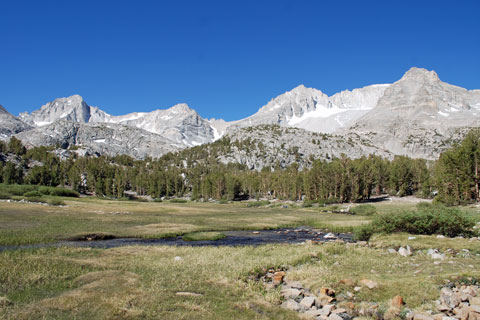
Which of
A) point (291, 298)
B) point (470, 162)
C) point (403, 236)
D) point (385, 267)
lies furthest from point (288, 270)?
point (470, 162)

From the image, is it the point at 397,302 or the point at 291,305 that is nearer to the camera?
the point at 397,302

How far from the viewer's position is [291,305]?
13961mm

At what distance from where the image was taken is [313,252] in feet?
80.3

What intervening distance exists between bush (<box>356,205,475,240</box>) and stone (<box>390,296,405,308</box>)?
21.4 m

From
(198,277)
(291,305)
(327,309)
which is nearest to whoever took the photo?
(327,309)

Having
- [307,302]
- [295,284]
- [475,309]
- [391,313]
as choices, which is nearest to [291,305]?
[307,302]

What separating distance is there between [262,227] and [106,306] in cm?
3898

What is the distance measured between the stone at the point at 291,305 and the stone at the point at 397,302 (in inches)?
165

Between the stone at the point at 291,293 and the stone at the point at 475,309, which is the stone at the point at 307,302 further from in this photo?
the stone at the point at 475,309

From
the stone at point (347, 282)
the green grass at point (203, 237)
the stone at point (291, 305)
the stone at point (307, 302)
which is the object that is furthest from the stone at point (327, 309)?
the green grass at point (203, 237)

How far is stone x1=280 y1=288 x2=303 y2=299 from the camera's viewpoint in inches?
599

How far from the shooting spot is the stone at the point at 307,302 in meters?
13.9

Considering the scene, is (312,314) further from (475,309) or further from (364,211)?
(364,211)

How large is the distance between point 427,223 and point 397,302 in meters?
22.2
